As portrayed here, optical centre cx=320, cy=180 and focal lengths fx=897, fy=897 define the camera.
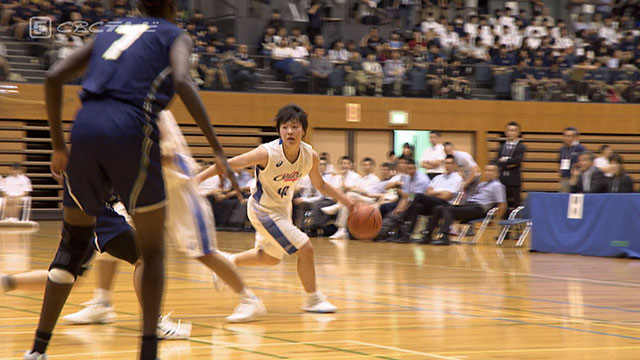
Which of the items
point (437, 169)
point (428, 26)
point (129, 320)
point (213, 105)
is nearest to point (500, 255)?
point (437, 169)

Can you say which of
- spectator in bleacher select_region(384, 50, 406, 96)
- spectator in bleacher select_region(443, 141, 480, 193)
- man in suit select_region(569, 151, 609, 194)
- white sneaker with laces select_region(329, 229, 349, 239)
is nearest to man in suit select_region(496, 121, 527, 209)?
spectator in bleacher select_region(443, 141, 480, 193)

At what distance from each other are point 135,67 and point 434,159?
13384mm

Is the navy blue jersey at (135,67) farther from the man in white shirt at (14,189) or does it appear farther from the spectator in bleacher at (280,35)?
the spectator in bleacher at (280,35)

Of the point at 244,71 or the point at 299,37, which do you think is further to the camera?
the point at 299,37

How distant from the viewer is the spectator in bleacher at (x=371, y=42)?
21.6 metres

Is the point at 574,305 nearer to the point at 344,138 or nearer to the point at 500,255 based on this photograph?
the point at 500,255

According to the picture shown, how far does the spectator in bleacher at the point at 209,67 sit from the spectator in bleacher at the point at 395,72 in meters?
4.06

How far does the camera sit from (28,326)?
17.1 ft

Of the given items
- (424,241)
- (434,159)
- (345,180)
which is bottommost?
(424,241)

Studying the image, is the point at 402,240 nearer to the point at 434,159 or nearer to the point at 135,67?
the point at 434,159

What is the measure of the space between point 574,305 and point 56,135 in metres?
4.43

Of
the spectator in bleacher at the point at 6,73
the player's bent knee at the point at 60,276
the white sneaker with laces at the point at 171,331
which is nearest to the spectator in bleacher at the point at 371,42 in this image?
the spectator in bleacher at the point at 6,73

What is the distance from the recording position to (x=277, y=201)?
6.36 m

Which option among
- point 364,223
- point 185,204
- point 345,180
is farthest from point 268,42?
point 185,204
